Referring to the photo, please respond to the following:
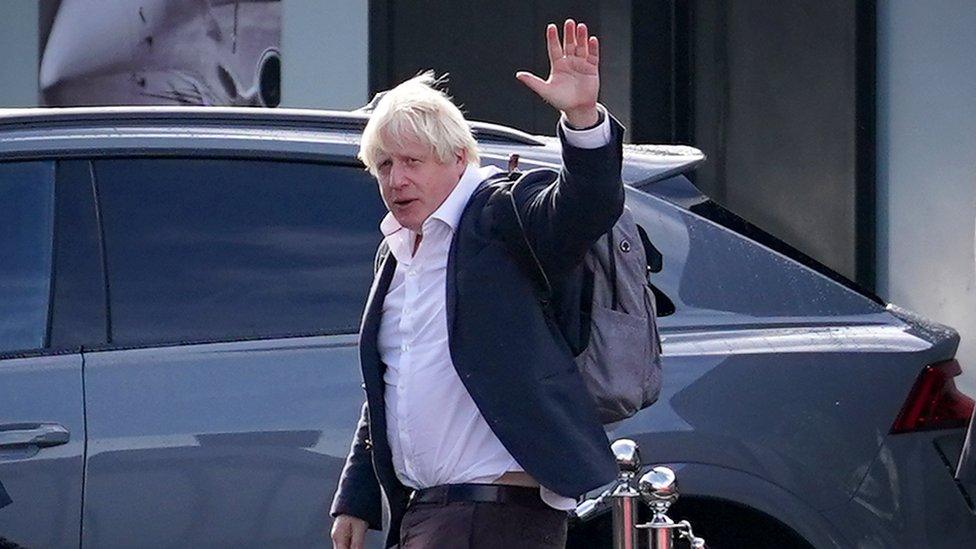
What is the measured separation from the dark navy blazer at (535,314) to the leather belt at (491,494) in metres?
0.10

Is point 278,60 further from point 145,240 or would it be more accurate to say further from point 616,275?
point 616,275

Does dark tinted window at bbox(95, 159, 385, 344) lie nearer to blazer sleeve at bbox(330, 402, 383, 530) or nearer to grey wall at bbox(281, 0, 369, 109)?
blazer sleeve at bbox(330, 402, 383, 530)

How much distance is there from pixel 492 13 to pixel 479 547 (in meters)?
6.31

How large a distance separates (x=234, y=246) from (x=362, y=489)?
3.16ft

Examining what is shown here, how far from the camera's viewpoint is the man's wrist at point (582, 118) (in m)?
3.25

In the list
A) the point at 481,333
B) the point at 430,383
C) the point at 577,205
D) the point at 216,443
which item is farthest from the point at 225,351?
the point at 577,205

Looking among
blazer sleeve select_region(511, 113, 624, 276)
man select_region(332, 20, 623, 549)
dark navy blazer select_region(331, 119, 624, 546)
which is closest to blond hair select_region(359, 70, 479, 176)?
man select_region(332, 20, 623, 549)

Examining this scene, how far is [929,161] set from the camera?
8.61 metres

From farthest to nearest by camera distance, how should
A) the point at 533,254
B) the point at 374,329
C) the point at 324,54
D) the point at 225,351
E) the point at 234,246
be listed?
the point at 324,54 < the point at 234,246 < the point at 225,351 < the point at 374,329 < the point at 533,254

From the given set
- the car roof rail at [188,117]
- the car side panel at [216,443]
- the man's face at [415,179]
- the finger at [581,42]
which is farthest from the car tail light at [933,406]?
the finger at [581,42]

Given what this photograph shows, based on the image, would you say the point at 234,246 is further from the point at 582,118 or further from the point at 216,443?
the point at 582,118

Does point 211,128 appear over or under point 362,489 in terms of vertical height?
over

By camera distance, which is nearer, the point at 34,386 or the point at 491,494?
the point at 491,494

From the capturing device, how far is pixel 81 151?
14.8 feet
